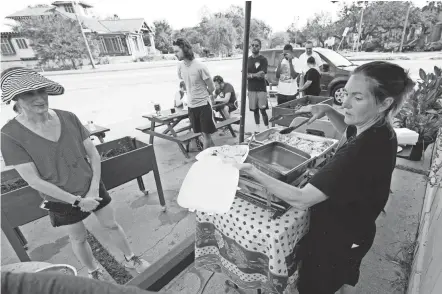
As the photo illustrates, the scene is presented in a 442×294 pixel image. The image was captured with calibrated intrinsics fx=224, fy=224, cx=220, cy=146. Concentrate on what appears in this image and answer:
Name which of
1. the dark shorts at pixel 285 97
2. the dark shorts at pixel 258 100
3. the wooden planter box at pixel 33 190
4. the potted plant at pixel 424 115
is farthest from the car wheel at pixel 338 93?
the wooden planter box at pixel 33 190

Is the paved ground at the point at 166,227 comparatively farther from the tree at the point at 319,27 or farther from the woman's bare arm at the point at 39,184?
the tree at the point at 319,27

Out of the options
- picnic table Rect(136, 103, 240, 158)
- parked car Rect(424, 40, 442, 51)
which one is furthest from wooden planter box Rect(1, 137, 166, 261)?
parked car Rect(424, 40, 442, 51)

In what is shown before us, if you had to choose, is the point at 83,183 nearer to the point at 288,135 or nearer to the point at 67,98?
the point at 288,135

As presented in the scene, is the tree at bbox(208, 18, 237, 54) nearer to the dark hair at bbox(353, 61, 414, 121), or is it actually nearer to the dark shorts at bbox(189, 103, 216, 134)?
the dark shorts at bbox(189, 103, 216, 134)

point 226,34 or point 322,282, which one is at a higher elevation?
point 226,34

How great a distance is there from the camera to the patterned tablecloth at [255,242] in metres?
1.17

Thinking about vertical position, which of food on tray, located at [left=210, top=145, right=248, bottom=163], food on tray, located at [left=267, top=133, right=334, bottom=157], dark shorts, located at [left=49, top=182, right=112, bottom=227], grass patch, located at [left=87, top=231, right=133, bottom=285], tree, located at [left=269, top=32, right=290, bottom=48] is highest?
tree, located at [left=269, top=32, right=290, bottom=48]

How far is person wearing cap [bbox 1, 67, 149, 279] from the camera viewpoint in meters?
1.41

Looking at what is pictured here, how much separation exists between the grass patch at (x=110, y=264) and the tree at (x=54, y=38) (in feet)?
94.8

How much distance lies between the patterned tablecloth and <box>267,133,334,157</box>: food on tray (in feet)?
1.66

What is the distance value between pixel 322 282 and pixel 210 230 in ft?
2.37

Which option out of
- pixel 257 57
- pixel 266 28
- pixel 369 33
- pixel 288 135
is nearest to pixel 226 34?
pixel 266 28

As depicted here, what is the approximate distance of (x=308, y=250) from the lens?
50.6 inches

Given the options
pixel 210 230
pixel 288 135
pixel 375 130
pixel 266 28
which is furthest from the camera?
pixel 266 28
